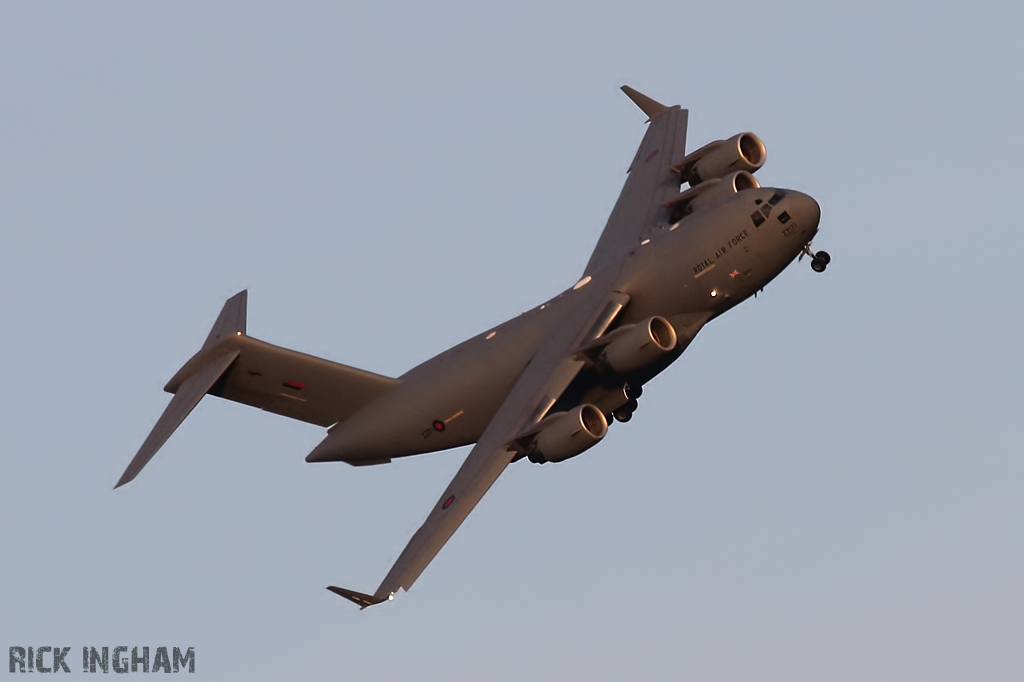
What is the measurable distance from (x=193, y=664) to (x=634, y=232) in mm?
14228

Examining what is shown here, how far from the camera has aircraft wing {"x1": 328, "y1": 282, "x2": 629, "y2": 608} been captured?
3234cm

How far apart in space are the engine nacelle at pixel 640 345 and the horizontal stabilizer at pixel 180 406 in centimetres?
868

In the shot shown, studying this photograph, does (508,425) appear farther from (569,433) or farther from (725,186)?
(725,186)

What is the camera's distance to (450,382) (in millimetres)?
36875

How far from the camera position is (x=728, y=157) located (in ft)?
127

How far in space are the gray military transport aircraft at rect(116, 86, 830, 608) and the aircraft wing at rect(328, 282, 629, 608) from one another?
0.12ft

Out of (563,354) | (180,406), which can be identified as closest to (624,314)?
(563,354)

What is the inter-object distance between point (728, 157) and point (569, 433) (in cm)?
882

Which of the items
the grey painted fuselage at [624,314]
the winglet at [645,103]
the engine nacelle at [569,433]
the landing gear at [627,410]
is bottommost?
the engine nacelle at [569,433]

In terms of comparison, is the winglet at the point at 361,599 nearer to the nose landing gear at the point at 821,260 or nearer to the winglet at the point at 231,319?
the winglet at the point at 231,319

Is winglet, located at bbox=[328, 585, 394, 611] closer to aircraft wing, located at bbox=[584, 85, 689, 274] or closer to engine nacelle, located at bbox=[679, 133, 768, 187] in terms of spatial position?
aircraft wing, located at bbox=[584, 85, 689, 274]

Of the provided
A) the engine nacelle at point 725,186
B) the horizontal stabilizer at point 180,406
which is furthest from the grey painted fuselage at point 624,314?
the horizontal stabilizer at point 180,406

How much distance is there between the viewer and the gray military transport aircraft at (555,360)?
34.3 m

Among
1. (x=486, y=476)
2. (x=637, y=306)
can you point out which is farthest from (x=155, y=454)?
(x=637, y=306)
